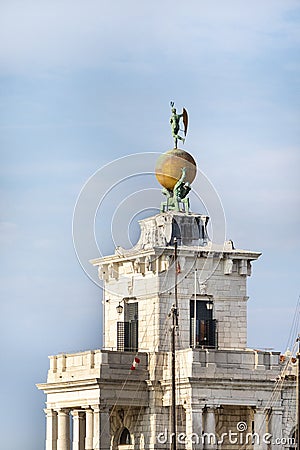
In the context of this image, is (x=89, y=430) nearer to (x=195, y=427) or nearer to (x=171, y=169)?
(x=195, y=427)

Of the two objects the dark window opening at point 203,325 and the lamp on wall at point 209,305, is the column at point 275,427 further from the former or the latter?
the lamp on wall at point 209,305

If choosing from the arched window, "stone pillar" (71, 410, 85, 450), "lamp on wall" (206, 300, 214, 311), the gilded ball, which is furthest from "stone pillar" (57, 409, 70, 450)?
the gilded ball

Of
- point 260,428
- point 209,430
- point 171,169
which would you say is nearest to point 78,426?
point 209,430

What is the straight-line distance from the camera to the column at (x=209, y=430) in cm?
10394

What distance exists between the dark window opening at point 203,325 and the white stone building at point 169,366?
0.16ft

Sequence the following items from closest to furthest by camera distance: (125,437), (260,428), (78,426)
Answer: (260,428) < (78,426) < (125,437)

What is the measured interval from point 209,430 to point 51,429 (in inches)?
388

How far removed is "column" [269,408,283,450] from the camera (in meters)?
105

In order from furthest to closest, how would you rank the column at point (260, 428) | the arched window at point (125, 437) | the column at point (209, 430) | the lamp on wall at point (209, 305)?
the lamp on wall at point (209, 305) < the arched window at point (125, 437) < the column at point (260, 428) < the column at point (209, 430)

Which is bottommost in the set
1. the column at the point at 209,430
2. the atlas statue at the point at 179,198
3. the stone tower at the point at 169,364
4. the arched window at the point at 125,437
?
the column at the point at 209,430

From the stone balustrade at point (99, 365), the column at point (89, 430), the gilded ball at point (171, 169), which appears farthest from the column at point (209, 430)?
the gilded ball at point (171, 169)

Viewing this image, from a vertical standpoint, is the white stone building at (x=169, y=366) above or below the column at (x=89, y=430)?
above

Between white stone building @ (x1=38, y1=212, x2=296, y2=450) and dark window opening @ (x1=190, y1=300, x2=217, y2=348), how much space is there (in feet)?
0.16

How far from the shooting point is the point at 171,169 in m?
111
